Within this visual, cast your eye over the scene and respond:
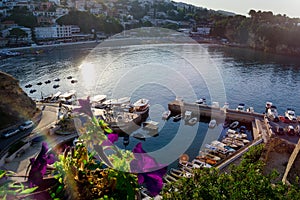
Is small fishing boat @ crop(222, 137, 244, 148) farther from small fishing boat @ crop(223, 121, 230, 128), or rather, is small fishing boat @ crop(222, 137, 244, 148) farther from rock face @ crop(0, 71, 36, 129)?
rock face @ crop(0, 71, 36, 129)

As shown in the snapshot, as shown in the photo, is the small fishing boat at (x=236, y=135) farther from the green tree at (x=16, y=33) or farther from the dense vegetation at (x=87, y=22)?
the dense vegetation at (x=87, y=22)

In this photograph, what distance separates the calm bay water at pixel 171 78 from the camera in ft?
74.8

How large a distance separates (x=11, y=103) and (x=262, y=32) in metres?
69.5

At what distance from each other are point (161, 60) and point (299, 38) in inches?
1466

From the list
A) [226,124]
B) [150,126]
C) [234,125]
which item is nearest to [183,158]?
[150,126]

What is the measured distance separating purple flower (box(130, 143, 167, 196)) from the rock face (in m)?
16.7

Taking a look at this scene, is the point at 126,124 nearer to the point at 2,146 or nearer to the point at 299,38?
the point at 2,146

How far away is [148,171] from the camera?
2.92 m

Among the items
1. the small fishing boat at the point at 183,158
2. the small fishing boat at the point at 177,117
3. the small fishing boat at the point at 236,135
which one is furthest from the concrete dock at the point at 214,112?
the small fishing boat at the point at 183,158

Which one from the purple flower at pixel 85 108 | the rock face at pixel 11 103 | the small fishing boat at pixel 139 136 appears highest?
the purple flower at pixel 85 108

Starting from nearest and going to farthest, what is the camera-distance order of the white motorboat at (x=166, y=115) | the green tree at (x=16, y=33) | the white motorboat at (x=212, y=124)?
the white motorboat at (x=212, y=124), the white motorboat at (x=166, y=115), the green tree at (x=16, y=33)

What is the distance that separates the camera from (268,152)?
Answer: 40.2ft

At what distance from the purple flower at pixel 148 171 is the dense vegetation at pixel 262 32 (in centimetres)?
7177

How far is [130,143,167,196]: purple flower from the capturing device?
2.89m
